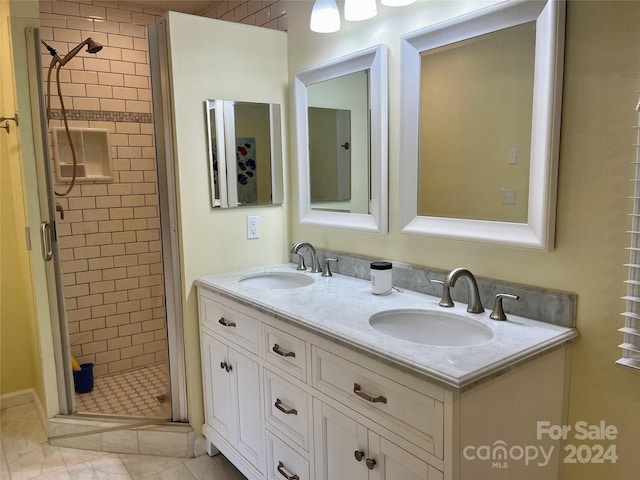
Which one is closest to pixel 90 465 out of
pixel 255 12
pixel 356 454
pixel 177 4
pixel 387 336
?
pixel 356 454

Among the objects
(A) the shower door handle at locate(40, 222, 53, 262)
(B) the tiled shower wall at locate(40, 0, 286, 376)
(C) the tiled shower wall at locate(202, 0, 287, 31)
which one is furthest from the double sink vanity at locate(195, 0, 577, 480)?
(B) the tiled shower wall at locate(40, 0, 286, 376)

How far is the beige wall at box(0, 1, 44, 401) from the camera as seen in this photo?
271 cm

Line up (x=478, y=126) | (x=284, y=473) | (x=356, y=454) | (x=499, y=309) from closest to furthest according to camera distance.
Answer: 1. (x=356, y=454)
2. (x=499, y=309)
3. (x=478, y=126)
4. (x=284, y=473)

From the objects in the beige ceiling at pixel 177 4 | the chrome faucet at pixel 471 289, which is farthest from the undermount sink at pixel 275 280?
the beige ceiling at pixel 177 4

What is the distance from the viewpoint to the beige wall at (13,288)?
2709 mm

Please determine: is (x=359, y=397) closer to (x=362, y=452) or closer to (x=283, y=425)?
(x=362, y=452)

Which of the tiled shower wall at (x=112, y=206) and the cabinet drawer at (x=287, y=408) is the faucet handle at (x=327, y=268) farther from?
the tiled shower wall at (x=112, y=206)

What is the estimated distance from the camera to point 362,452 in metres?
1.43

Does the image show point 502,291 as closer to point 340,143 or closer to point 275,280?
point 340,143

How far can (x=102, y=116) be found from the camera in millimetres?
3188

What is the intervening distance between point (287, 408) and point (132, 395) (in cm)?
162

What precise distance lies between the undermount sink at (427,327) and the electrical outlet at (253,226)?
3.41 feet

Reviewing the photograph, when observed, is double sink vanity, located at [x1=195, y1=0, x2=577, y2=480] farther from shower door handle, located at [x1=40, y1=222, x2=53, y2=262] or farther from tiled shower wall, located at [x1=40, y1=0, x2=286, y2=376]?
tiled shower wall, located at [x1=40, y1=0, x2=286, y2=376]

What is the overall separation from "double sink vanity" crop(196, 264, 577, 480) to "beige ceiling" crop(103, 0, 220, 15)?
212 cm
